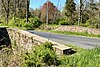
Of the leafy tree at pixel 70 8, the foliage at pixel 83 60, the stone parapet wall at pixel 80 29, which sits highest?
the leafy tree at pixel 70 8

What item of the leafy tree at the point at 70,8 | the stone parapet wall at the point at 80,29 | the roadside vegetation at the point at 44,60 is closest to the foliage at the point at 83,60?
the roadside vegetation at the point at 44,60

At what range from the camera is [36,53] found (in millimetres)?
9609

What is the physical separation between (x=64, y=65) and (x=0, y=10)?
57552 mm

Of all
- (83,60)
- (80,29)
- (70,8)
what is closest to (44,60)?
(83,60)

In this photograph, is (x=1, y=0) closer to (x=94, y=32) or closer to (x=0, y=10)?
(x=0, y=10)

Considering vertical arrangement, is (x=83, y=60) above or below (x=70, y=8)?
below

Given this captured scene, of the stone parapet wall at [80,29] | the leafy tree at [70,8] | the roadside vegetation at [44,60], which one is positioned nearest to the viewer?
the roadside vegetation at [44,60]

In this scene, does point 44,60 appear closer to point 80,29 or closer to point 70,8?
point 80,29

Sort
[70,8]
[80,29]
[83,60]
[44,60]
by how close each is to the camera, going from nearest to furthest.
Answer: [83,60]
[44,60]
[80,29]
[70,8]

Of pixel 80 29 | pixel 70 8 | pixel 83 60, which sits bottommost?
pixel 83 60

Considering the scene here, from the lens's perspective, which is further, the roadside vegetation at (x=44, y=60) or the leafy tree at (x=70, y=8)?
the leafy tree at (x=70, y=8)

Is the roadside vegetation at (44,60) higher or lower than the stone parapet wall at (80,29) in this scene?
lower

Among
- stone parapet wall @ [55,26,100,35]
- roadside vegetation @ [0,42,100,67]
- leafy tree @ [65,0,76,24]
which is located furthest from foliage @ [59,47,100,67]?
leafy tree @ [65,0,76,24]

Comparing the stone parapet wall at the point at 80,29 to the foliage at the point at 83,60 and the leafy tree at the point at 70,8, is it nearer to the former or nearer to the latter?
the foliage at the point at 83,60
